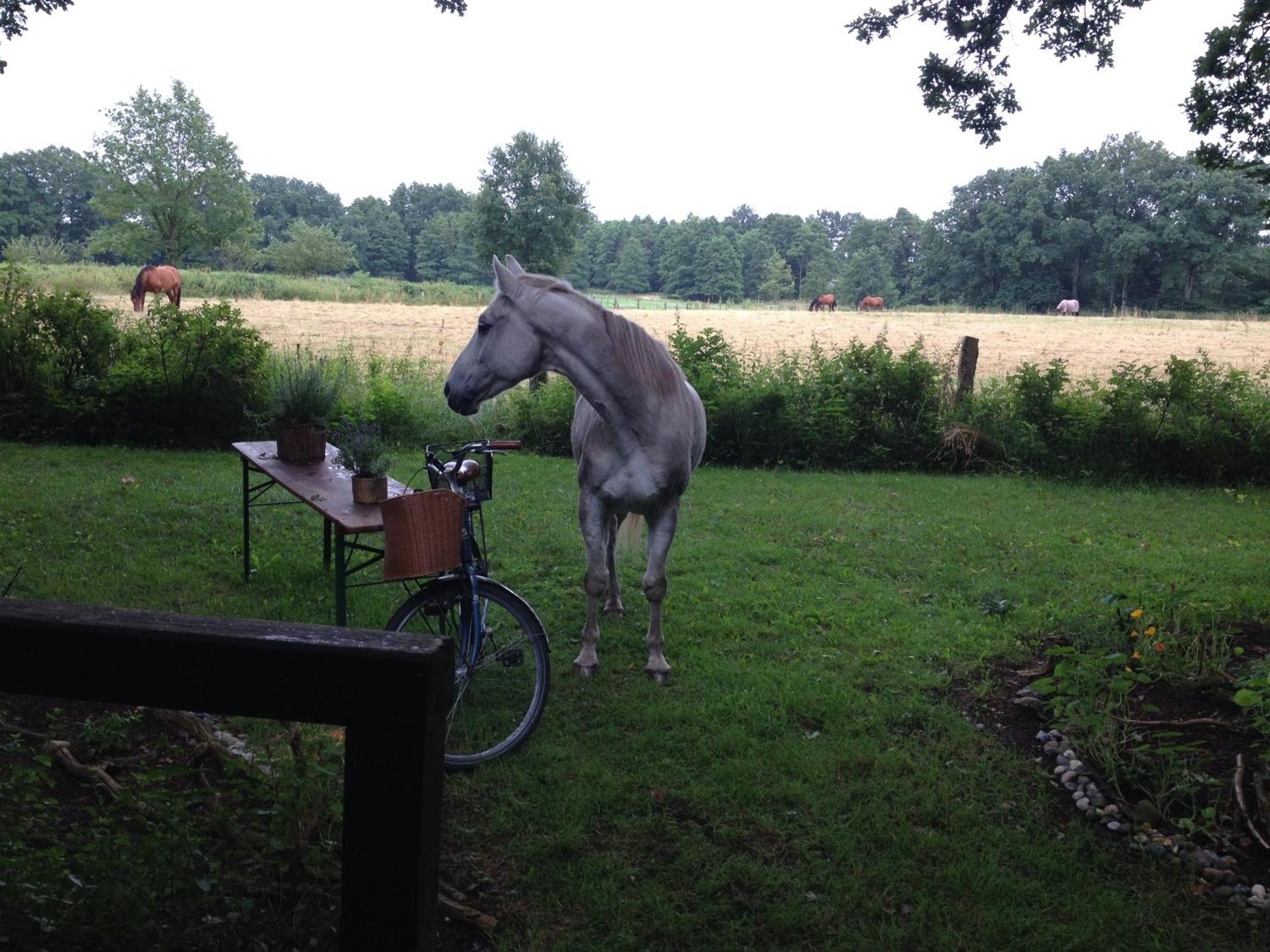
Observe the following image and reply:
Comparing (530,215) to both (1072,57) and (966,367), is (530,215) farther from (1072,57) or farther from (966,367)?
(1072,57)

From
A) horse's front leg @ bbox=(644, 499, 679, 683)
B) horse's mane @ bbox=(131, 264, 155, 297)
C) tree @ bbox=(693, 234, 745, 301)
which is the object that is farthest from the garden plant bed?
tree @ bbox=(693, 234, 745, 301)

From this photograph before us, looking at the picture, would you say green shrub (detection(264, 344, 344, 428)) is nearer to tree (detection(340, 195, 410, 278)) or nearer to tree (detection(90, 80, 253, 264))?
tree (detection(90, 80, 253, 264))

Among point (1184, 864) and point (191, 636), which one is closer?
point (191, 636)

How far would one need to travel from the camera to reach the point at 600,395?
4.36 meters

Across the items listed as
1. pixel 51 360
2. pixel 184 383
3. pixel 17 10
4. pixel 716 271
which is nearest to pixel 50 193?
pixel 716 271

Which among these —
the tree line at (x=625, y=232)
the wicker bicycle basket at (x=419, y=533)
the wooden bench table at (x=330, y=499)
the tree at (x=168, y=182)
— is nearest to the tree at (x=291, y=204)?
the tree line at (x=625, y=232)

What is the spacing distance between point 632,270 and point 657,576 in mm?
39035

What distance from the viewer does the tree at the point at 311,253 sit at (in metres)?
61.8

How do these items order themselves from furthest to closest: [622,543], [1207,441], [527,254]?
[527,254], [1207,441], [622,543]

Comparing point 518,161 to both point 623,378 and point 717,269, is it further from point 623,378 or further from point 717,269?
point 623,378

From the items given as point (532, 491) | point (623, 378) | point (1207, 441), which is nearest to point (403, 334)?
point (532, 491)

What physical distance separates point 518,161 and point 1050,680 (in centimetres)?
3981

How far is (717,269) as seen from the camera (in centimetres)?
5297

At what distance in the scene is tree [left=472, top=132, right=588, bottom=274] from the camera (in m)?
37.8
